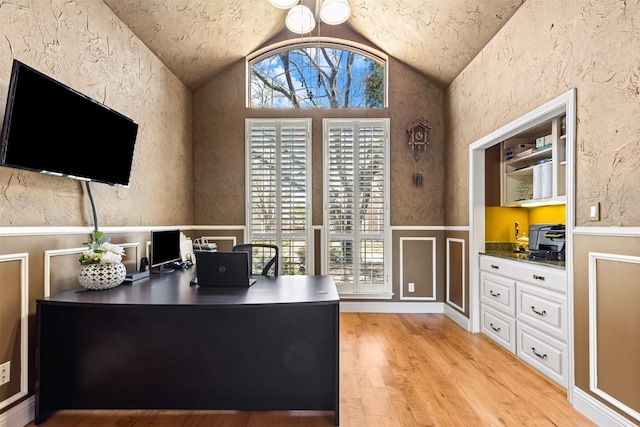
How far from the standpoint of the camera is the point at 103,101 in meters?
2.75

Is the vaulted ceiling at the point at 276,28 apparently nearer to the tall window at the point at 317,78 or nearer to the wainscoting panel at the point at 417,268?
the tall window at the point at 317,78

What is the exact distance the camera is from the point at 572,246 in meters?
2.35

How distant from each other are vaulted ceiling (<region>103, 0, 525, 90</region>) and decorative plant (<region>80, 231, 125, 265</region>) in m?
1.85

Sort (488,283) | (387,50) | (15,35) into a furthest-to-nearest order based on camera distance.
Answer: (387,50) → (488,283) → (15,35)

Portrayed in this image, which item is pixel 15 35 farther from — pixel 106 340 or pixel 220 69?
pixel 220 69

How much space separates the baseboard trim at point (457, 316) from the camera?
3.89 m

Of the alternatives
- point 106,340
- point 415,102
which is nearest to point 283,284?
point 106,340

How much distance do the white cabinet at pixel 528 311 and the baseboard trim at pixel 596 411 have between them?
8.3 inches

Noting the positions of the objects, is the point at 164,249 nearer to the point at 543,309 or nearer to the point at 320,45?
the point at 543,309

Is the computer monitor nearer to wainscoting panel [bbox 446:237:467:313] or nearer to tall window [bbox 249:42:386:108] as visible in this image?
tall window [bbox 249:42:386:108]

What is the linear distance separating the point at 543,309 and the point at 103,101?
368cm

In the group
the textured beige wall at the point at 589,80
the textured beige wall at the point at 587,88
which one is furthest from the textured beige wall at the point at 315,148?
the textured beige wall at the point at 587,88

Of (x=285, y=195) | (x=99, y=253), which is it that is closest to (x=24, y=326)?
(x=99, y=253)

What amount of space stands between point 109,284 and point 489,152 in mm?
3713
